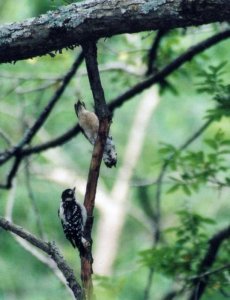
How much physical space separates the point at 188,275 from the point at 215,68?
146 cm

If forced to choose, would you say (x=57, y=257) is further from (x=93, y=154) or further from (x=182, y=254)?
(x=182, y=254)

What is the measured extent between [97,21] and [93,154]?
64 cm

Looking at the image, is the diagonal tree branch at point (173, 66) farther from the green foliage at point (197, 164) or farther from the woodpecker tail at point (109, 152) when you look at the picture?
the woodpecker tail at point (109, 152)

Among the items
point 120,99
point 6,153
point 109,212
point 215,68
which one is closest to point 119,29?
point 215,68

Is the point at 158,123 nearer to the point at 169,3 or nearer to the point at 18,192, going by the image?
the point at 18,192

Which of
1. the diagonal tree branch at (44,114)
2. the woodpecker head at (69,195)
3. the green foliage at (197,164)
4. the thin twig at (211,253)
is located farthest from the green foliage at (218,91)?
the woodpecker head at (69,195)

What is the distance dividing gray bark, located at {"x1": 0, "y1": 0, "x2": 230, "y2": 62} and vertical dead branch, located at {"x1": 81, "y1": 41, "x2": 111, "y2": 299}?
0.40 ft

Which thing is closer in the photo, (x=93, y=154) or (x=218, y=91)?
(x=93, y=154)

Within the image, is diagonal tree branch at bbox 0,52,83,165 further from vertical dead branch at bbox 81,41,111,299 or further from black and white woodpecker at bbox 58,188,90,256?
vertical dead branch at bbox 81,41,111,299

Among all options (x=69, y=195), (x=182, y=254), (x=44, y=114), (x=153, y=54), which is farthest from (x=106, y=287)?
(x=153, y=54)

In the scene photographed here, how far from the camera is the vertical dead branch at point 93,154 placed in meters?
3.07

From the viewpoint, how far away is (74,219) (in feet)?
10.8

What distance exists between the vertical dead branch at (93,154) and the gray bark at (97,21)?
0.12 metres

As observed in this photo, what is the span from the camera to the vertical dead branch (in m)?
3.07
